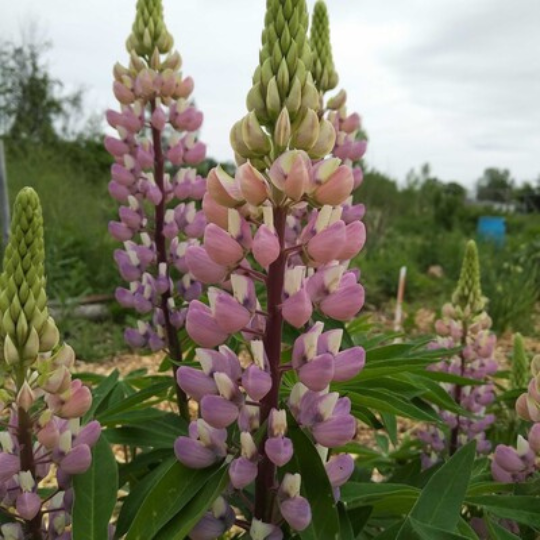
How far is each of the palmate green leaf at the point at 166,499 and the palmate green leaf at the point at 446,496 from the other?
0.33 metres

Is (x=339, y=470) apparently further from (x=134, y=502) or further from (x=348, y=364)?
(x=134, y=502)

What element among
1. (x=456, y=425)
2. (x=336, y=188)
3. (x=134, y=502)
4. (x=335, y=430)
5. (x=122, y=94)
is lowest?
(x=456, y=425)

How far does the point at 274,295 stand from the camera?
1004 millimetres

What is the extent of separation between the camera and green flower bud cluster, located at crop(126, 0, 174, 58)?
6.65ft

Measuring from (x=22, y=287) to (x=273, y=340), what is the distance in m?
0.43

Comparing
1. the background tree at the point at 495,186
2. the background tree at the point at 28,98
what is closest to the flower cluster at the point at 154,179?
the background tree at the point at 28,98

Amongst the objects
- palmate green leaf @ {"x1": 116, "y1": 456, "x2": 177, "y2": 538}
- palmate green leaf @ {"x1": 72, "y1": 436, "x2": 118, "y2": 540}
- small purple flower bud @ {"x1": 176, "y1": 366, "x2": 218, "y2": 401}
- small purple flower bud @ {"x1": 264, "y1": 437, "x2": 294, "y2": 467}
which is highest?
small purple flower bud @ {"x1": 176, "y1": 366, "x2": 218, "y2": 401}

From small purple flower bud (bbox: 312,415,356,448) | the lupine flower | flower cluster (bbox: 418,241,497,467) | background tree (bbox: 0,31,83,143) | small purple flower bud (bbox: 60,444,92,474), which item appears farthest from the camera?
background tree (bbox: 0,31,83,143)

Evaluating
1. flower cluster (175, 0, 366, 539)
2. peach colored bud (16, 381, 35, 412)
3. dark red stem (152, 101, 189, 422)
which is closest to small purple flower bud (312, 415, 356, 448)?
flower cluster (175, 0, 366, 539)

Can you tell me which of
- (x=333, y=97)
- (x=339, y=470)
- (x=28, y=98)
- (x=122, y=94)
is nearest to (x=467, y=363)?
(x=333, y=97)

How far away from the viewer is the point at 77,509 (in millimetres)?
1077

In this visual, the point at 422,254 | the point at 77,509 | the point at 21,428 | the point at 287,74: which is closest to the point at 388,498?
the point at 77,509

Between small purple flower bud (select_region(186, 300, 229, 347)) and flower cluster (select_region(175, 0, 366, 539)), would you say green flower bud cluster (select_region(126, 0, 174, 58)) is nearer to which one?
flower cluster (select_region(175, 0, 366, 539))

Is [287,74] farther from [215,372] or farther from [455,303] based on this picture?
[455,303]
